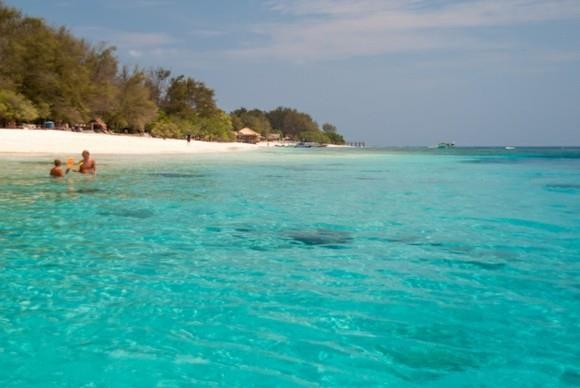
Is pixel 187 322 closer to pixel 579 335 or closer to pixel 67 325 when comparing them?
pixel 67 325

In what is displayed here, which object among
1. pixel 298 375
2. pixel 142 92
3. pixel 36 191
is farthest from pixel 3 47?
pixel 298 375

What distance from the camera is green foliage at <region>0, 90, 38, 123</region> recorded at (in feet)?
152

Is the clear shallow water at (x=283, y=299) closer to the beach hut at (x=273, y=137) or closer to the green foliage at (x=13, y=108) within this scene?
the green foliage at (x=13, y=108)

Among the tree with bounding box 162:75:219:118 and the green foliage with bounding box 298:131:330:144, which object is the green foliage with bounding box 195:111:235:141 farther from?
the green foliage with bounding box 298:131:330:144

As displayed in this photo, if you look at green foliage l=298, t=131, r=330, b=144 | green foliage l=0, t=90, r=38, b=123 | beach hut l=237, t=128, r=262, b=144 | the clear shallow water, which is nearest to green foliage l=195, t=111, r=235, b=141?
beach hut l=237, t=128, r=262, b=144

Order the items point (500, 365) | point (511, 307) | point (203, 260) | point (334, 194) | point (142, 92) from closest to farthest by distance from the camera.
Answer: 1. point (500, 365)
2. point (511, 307)
3. point (203, 260)
4. point (334, 194)
5. point (142, 92)

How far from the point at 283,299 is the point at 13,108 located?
162 feet

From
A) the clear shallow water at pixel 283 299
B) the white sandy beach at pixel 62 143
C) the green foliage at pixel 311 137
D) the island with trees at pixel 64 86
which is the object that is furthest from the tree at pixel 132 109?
the green foliage at pixel 311 137

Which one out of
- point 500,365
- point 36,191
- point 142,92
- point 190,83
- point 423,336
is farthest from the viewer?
point 190,83

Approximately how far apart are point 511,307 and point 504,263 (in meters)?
2.27

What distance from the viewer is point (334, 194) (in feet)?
56.9

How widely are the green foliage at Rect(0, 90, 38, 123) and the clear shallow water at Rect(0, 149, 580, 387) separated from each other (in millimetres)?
39484

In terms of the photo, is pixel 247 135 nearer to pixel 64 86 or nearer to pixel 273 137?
pixel 273 137

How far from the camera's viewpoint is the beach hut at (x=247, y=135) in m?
129
